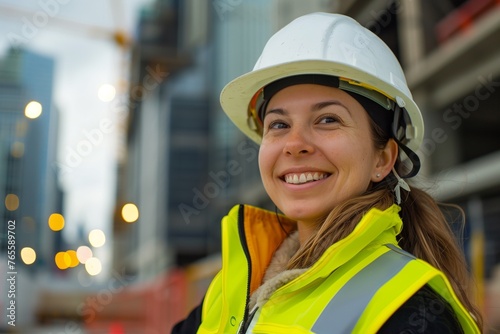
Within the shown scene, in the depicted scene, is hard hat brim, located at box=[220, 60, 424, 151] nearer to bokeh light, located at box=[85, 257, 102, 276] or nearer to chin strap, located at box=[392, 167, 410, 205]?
chin strap, located at box=[392, 167, 410, 205]

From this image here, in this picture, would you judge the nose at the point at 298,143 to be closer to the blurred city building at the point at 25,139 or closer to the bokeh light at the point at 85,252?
the blurred city building at the point at 25,139

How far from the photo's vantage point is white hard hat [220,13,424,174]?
1816mm

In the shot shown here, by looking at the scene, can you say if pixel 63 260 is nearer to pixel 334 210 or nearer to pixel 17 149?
pixel 17 149

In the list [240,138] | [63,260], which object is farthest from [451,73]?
[63,260]

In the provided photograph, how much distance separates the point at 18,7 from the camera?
3547 centimetres

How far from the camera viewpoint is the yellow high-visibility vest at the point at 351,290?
1.43 meters

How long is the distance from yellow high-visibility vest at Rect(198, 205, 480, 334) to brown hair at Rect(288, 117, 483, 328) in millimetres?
94

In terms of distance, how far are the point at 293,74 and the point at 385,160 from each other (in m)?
0.40

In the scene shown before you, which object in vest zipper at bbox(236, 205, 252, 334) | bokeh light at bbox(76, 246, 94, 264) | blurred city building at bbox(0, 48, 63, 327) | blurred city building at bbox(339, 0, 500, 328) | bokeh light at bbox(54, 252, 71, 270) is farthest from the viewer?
bokeh light at bbox(54, 252, 71, 270)

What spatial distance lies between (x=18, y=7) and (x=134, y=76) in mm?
45081

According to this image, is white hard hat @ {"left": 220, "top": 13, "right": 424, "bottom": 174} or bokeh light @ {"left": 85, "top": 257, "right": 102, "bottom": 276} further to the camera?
bokeh light @ {"left": 85, "top": 257, "right": 102, "bottom": 276}

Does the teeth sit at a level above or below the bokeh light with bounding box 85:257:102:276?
above

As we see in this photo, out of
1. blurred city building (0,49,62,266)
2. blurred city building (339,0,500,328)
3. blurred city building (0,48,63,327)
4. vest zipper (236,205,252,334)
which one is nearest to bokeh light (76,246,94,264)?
blurred city building (339,0,500,328)

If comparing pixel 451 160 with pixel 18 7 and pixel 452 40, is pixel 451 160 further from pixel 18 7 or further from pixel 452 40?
pixel 18 7
